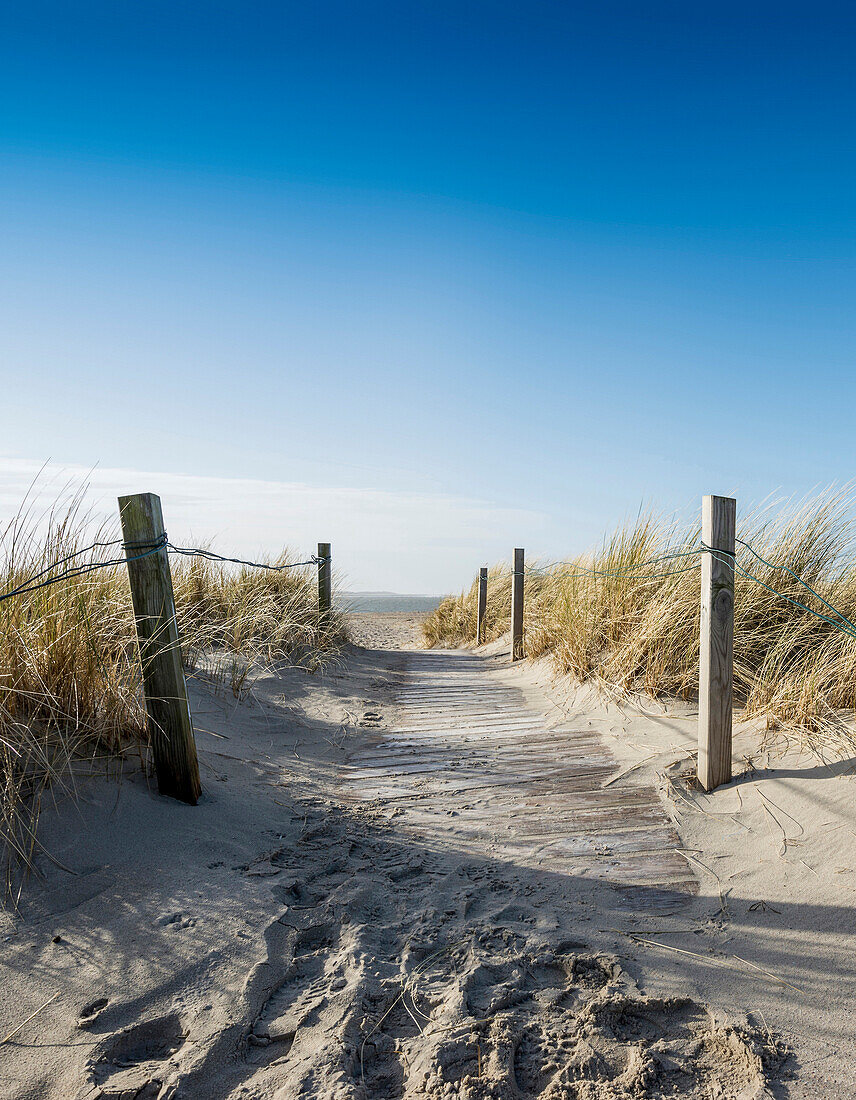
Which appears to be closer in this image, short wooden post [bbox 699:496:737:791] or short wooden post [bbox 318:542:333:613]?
short wooden post [bbox 699:496:737:791]

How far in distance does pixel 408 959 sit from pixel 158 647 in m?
1.66

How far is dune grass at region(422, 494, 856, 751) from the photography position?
3.76 meters

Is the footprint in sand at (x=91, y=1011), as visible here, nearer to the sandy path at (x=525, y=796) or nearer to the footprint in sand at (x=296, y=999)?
the footprint in sand at (x=296, y=999)

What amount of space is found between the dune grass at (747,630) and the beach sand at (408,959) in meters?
0.71

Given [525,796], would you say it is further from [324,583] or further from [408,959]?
[324,583]

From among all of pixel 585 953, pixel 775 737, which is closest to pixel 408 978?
pixel 585 953

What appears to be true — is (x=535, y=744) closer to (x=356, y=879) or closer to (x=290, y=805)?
(x=290, y=805)

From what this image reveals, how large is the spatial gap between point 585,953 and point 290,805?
1754 millimetres

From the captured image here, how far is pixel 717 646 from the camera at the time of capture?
11.2 ft

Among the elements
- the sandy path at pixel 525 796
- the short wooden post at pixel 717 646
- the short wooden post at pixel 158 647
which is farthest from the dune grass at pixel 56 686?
the short wooden post at pixel 717 646

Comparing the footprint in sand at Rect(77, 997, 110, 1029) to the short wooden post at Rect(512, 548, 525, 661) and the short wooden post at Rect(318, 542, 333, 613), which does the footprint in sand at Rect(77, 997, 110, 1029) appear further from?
the short wooden post at Rect(512, 548, 525, 661)

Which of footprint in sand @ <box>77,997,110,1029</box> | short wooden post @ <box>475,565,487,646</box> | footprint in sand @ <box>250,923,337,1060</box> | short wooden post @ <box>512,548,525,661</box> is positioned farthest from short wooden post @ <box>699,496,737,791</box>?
short wooden post @ <box>475,565,487,646</box>

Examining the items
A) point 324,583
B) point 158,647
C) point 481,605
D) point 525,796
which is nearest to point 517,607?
point 324,583

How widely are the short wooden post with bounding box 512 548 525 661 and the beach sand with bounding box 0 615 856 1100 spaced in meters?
5.48
